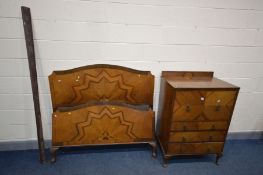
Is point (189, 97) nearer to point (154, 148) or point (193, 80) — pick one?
point (193, 80)

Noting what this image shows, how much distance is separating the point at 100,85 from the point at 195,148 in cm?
108

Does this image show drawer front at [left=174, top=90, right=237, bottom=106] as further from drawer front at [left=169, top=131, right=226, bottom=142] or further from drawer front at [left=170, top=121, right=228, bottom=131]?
drawer front at [left=169, top=131, right=226, bottom=142]

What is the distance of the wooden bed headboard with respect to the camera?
1935 mm

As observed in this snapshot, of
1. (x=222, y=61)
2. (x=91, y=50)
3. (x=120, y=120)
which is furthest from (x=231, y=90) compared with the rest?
(x=91, y=50)

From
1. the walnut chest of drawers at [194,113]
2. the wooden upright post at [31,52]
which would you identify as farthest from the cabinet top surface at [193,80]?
the wooden upright post at [31,52]

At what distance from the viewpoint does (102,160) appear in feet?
6.86

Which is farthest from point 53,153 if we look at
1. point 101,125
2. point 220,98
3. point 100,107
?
point 220,98

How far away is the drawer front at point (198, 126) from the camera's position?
1908mm

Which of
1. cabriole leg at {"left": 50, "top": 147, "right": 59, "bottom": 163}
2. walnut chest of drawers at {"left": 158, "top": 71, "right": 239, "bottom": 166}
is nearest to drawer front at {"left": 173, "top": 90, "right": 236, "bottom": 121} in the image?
walnut chest of drawers at {"left": 158, "top": 71, "right": 239, "bottom": 166}

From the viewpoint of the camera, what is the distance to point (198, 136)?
1.98 metres

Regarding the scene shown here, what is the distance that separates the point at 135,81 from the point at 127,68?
14cm

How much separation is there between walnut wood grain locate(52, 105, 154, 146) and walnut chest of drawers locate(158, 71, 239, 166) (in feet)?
0.70

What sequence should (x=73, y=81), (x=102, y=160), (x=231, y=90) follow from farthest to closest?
(x=102, y=160), (x=73, y=81), (x=231, y=90)

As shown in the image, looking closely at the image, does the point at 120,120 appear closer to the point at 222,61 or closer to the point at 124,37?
the point at 124,37
